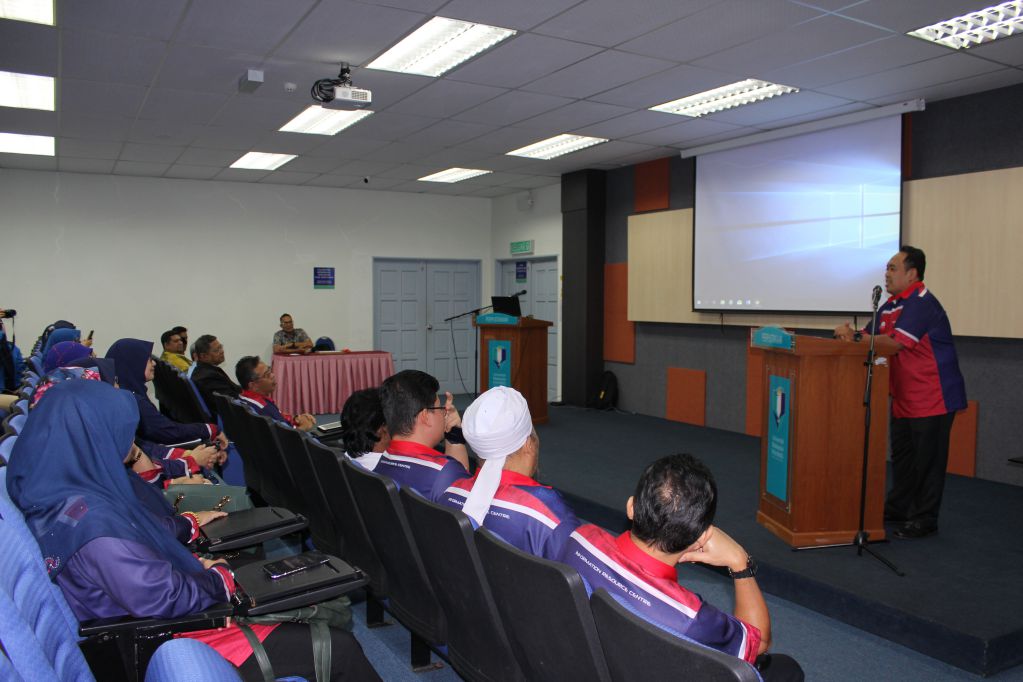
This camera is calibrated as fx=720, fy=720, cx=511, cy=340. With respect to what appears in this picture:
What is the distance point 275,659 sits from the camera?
1.95 metres

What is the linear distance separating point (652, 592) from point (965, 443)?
208 inches

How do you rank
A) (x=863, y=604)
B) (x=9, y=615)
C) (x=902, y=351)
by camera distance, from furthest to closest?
(x=902, y=351), (x=863, y=604), (x=9, y=615)

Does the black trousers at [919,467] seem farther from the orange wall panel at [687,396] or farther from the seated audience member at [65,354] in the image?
the seated audience member at [65,354]

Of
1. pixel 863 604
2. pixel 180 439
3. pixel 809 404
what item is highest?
→ pixel 809 404

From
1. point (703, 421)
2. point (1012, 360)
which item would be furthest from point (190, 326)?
point (1012, 360)

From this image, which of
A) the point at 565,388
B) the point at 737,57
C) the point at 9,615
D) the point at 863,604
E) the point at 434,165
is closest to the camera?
the point at 9,615

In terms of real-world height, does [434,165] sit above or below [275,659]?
above

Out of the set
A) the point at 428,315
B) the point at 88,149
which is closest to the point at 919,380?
the point at 88,149

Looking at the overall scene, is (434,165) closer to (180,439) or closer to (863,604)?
(180,439)

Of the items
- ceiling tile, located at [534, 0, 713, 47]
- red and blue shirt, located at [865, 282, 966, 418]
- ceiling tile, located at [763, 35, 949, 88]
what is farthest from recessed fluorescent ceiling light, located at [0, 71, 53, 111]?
red and blue shirt, located at [865, 282, 966, 418]

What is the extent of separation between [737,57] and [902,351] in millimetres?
2150

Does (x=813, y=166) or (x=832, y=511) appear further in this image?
(x=813, y=166)

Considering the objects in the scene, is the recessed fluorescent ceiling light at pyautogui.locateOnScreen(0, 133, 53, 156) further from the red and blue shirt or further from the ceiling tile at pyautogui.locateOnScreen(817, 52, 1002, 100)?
the red and blue shirt

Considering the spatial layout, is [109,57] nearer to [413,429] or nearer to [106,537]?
[413,429]
